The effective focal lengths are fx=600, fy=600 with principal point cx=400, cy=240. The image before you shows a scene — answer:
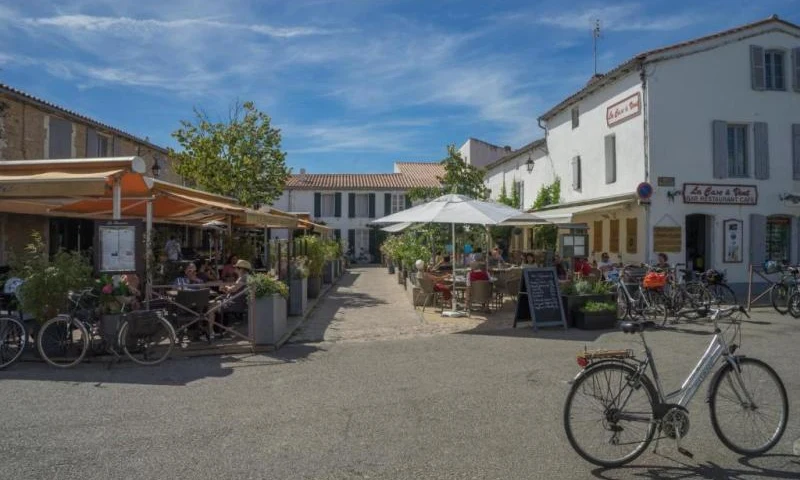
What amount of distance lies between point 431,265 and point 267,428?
1130 cm

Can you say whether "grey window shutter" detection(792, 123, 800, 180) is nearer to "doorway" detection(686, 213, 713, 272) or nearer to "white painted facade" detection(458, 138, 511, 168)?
"doorway" detection(686, 213, 713, 272)

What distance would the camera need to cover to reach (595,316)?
956 cm

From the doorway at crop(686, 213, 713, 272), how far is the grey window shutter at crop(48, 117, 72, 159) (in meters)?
17.0

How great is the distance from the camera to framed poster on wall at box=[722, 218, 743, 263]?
16156 millimetres

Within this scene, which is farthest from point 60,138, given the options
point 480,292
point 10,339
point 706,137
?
point 706,137

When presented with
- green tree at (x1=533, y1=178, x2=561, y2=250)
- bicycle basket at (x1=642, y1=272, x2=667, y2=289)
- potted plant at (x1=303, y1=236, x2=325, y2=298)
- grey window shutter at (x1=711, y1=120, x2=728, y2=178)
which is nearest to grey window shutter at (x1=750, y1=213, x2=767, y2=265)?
grey window shutter at (x1=711, y1=120, x2=728, y2=178)

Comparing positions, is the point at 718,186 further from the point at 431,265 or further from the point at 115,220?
the point at 115,220

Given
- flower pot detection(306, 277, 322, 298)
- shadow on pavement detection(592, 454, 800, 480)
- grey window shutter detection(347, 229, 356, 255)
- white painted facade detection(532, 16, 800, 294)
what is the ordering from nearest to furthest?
shadow on pavement detection(592, 454, 800, 480), flower pot detection(306, 277, 322, 298), white painted facade detection(532, 16, 800, 294), grey window shutter detection(347, 229, 356, 255)

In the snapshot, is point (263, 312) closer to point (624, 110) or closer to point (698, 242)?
point (624, 110)

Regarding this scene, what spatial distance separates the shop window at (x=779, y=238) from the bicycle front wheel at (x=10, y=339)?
1761 cm

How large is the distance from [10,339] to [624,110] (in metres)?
15.3

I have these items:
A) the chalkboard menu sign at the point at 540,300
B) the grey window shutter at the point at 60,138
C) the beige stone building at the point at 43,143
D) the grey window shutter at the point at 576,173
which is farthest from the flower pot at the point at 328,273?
the chalkboard menu sign at the point at 540,300

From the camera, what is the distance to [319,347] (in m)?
8.19

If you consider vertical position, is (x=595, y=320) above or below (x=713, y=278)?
below
